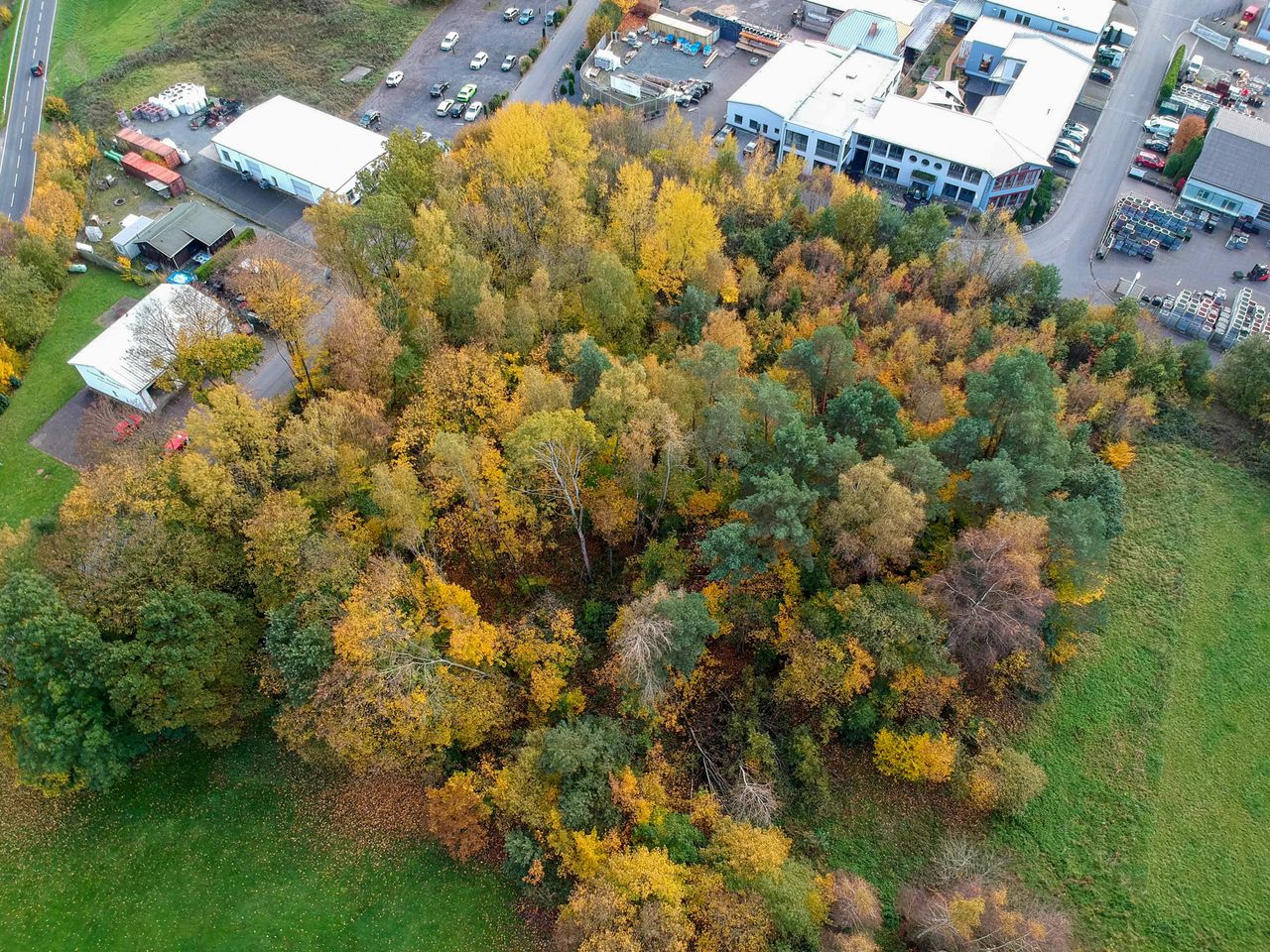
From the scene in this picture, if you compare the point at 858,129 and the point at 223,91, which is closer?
the point at 858,129

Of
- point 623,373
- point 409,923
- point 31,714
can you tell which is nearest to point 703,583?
point 623,373

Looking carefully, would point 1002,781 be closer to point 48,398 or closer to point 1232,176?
point 1232,176

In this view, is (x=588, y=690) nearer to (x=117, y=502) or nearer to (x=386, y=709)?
(x=386, y=709)

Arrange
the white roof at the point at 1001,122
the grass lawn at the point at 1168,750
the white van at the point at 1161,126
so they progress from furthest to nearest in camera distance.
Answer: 1. the white van at the point at 1161,126
2. the white roof at the point at 1001,122
3. the grass lawn at the point at 1168,750

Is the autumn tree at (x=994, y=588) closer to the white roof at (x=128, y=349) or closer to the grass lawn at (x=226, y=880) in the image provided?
the grass lawn at (x=226, y=880)

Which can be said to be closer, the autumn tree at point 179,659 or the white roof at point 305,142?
the autumn tree at point 179,659

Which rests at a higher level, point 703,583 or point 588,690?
point 703,583

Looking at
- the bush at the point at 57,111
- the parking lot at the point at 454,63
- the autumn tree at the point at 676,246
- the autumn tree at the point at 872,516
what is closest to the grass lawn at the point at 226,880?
the autumn tree at the point at 872,516
